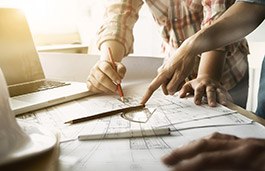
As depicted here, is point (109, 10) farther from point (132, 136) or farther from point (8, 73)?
point (132, 136)

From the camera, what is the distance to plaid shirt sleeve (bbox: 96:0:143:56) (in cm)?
53

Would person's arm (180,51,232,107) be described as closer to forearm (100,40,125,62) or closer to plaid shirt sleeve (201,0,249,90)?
plaid shirt sleeve (201,0,249,90)

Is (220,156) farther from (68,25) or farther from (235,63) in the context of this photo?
(68,25)

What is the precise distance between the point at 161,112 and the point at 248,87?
0.30 metres

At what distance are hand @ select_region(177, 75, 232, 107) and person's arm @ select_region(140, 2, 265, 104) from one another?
29 mm

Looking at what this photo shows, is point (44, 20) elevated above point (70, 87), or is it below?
above

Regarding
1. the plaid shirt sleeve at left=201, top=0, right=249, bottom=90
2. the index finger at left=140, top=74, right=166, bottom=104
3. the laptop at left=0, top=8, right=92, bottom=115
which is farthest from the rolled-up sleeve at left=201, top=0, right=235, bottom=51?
the laptop at left=0, top=8, right=92, bottom=115

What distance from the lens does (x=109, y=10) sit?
562mm

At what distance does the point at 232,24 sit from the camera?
338 mm

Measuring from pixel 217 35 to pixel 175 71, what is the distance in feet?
0.25

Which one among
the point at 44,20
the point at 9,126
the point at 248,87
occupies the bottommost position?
the point at 248,87

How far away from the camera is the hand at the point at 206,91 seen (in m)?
0.34

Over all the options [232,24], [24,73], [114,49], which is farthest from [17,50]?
[232,24]

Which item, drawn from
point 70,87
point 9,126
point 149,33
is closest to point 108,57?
point 70,87
